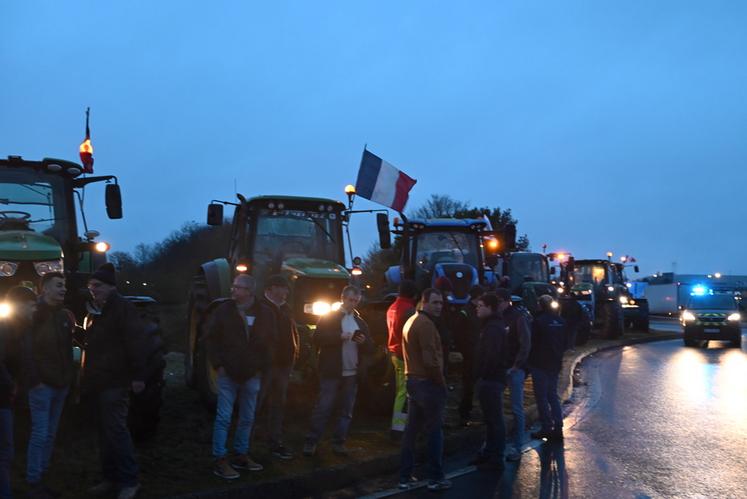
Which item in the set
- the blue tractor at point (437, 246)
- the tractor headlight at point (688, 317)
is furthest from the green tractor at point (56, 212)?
the tractor headlight at point (688, 317)

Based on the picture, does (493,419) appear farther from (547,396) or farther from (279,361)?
(279,361)

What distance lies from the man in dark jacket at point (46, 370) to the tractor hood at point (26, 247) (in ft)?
5.73

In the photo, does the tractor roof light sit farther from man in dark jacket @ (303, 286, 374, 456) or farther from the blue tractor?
the blue tractor

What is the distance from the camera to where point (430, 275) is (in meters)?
15.6

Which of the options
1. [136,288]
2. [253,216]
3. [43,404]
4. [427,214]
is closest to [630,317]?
[136,288]

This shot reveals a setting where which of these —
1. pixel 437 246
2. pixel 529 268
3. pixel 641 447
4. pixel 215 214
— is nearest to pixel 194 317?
pixel 215 214

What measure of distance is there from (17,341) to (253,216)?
5.10 m

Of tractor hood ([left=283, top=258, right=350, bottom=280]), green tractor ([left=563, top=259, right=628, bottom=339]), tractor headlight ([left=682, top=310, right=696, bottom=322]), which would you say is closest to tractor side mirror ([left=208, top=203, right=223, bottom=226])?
tractor hood ([left=283, top=258, right=350, bottom=280])

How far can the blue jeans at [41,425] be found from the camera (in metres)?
6.34

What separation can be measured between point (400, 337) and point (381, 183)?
762 cm

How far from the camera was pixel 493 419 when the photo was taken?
844cm

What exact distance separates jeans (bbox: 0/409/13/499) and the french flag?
10583mm

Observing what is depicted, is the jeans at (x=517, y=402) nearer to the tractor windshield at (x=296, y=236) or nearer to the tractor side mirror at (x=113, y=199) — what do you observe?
the tractor windshield at (x=296, y=236)

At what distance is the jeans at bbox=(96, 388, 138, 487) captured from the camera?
20.7 ft
